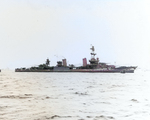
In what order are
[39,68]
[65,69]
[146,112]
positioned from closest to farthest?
[146,112], [65,69], [39,68]

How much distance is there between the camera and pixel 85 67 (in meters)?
138

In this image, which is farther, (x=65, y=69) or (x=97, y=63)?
(x=65, y=69)

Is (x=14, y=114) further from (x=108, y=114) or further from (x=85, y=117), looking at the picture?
(x=108, y=114)

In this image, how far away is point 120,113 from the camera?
47.2 ft

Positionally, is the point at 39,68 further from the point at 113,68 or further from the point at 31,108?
the point at 31,108

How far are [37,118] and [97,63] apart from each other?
4793 inches

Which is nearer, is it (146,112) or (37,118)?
(37,118)

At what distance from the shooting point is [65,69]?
14750 centimetres

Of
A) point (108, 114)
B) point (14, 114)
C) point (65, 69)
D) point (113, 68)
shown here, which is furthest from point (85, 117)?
point (65, 69)

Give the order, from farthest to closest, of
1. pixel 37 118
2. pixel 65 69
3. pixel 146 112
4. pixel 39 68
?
pixel 39 68 < pixel 65 69 < pixel 146 112 < pixel 37 118

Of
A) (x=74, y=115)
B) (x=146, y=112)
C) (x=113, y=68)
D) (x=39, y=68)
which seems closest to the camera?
(x=74, y=115)

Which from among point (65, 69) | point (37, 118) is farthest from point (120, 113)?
point (65, 69)

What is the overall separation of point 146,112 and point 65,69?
133251mm

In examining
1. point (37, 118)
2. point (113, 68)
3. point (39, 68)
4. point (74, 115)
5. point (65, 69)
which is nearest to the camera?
point (37, 118)
